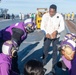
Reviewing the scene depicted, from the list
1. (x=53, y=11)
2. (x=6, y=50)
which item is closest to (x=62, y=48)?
(x=6, y=50)

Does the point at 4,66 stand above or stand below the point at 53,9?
below

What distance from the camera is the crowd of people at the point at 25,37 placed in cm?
414

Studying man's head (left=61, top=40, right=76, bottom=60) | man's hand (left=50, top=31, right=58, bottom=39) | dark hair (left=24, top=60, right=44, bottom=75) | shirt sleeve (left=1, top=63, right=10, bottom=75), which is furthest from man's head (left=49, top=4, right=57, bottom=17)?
dark hair (left=24, top=60, right=44, bottom=75)

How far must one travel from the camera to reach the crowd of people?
4.14 m

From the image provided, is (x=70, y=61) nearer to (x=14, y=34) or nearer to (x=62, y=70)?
(x=62, y=70)

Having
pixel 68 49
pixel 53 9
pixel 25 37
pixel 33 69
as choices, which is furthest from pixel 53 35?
pixel 33 69

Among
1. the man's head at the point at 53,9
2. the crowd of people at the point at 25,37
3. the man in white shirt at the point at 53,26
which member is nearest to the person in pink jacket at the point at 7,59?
the crowd of people at the point at 25,37

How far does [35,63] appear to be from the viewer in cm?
407

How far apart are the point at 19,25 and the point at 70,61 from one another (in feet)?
8.34

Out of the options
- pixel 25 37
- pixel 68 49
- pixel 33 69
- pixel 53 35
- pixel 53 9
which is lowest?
pixel 53 35

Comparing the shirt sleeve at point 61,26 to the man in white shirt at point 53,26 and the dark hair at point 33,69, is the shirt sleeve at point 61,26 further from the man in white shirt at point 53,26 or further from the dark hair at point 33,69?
the dark hair at point 33,69

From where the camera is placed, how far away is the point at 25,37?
7258 millimetres

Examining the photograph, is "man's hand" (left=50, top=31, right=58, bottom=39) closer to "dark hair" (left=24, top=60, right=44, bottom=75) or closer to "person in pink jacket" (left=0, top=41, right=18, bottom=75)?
"person in pink jacket" (left=0, top=41, right=18, bottom=75)

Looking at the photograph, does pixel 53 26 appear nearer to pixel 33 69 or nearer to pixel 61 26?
pixel 61 26
